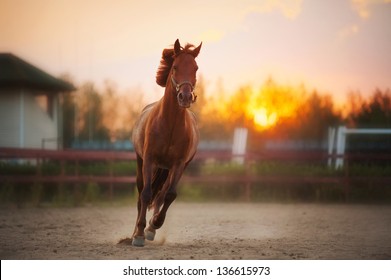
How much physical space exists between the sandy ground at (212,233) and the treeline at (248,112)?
2.19 meters

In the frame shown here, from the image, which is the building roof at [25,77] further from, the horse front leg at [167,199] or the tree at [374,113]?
the horse front leg at [167,199]

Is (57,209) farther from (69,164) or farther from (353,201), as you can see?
(353,201)

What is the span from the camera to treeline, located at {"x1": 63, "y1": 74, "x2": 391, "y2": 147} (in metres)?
11.0

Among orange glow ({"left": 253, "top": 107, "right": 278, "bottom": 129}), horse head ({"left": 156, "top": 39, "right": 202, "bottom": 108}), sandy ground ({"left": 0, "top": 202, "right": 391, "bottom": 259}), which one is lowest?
sandy ground ({"left": 0, "top": 202, "right": 391, "bottom": 259})

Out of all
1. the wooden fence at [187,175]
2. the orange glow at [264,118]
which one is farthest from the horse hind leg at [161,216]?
the orange glow at [264,118]

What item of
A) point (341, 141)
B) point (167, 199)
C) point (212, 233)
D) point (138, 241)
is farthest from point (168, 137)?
point (341, 141)

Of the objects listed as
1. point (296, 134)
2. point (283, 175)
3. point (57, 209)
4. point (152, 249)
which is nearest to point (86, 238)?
point (152, 249)

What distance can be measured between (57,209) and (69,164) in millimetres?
2790

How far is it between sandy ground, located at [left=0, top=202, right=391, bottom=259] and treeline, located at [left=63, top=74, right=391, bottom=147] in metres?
2.19

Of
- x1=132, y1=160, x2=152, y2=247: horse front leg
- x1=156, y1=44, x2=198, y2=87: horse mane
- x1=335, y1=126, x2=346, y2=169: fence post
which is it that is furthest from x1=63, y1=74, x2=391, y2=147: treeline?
x1=132, y1=160, x2=152, y2=247: horse front leg

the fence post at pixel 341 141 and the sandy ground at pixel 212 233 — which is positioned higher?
the fence post at pixel 341 141

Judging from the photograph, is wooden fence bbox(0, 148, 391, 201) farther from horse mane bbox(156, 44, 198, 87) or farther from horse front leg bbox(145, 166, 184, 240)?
horse front leg bbox(145, 166, 184, 240)

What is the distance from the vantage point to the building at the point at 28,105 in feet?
39.0

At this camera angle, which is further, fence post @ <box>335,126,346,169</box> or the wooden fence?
fence post @ <box>335,126,346,169</box>
